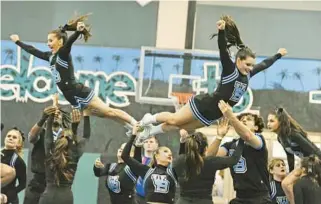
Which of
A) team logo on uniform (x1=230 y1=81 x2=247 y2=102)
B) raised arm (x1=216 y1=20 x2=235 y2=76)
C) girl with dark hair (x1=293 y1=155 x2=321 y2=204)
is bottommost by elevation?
girl with dark hair (x1=293 y1=155 x2=321 y2=204)

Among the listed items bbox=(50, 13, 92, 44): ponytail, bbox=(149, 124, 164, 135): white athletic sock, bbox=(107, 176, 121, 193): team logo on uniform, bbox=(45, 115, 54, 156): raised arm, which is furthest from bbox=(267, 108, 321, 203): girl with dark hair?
bbox=(45, 115, 54, 156): raised arm

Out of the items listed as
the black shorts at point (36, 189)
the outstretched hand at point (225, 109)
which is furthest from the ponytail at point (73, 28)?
the black shorts at point (36, 189)

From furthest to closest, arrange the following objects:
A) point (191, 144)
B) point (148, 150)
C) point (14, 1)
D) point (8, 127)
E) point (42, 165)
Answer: point (14, 1) → point (8, 127) → point (148, 150) → point (42, 165) → point (191, 144)

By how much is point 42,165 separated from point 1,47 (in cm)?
340

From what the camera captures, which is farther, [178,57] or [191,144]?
[178,57]

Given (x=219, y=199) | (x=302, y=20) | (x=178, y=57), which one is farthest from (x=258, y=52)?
(x=219, y=199)

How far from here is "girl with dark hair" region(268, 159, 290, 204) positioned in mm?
5188

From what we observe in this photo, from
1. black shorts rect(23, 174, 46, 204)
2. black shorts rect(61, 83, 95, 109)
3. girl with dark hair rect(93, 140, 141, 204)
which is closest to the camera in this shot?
black shorts rect(61, 83, 95, 109)

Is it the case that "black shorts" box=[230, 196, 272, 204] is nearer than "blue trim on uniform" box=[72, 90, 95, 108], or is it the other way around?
"black shorts" box=[230, 196, 272, 204]

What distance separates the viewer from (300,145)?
4.68 metres

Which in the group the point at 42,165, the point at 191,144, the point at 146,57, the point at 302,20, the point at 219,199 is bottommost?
the point at 219,199

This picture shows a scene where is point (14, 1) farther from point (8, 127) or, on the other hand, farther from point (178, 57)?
point (178, 57)

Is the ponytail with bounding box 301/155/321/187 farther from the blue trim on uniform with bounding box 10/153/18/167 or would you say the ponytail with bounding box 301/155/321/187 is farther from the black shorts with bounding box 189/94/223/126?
the blue trim on uniform with bounding box 10/153/18/167

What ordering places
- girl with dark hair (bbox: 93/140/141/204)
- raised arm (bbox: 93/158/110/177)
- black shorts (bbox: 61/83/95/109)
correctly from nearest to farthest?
black shorts (bbox: 61/83/95/109) → girl with dark hair (bbox: 93/140/141/204) → raised arm (bbox: 93/158/110/177)
